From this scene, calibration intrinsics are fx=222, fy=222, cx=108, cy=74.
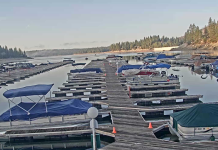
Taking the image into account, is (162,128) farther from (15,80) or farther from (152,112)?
(15,80)

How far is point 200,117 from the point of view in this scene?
11.2 m

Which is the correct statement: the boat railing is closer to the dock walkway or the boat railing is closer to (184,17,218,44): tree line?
the dock walkway

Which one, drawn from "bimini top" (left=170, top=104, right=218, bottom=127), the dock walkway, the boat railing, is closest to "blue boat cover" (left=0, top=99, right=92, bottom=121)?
the boat railing

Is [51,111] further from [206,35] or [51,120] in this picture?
[206,35]

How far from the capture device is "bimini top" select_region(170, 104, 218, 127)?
1098 cm

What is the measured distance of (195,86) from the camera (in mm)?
30344

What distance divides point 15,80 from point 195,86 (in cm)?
3482

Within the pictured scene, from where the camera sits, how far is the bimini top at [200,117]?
10977 millimetres

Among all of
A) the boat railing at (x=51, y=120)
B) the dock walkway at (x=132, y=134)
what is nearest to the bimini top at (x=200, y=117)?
the dock walkway at (x=132, y=134)

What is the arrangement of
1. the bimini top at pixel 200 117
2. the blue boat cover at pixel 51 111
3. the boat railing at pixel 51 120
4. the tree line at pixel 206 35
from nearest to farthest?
the bimini top at pixel 200 117
the blue boat cover at pixel 51 111
the boat railing at pixel 51 120
the tree line at pixel 206 35

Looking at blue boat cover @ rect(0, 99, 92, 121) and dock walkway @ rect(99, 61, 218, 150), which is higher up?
blue boat cover @ rect(0, 99, 92, 121)

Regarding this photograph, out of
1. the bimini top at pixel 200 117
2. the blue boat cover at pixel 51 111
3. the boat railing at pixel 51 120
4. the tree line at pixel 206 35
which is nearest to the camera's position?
the bimini top at pixel 200 117

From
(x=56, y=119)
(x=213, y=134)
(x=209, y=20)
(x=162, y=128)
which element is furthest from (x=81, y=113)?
(x=209, y=20)

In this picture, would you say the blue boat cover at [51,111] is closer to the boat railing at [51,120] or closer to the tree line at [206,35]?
the boat railing at [51,120]
